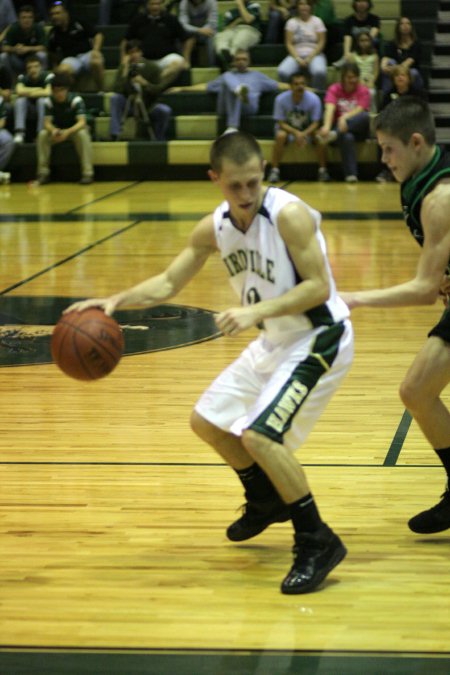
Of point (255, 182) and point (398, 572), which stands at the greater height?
point (255, 182)

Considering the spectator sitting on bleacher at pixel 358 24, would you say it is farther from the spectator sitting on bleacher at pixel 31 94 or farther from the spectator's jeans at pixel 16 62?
the spectator's jeans at pixel 16 62

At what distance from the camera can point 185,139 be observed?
15.8 metres

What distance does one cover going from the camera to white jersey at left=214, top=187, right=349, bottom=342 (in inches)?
150

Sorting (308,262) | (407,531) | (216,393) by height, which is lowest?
(407,531)

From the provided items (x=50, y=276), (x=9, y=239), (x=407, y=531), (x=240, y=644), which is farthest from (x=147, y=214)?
(x=240, y=644)

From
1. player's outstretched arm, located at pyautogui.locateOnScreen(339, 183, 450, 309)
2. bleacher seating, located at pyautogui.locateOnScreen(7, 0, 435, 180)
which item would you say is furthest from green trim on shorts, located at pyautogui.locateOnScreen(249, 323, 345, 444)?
bleacher seating, located at pyautogui.locateOnScreen(7, 0, 435, 180)

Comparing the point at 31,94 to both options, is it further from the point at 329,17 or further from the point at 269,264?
the point at 269,264

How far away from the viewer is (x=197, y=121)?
1566 centimetres

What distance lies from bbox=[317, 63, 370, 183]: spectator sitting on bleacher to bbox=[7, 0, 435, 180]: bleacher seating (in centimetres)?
37

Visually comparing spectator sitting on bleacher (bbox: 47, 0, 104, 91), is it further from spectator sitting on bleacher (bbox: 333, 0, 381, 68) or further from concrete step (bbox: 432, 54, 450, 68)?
concrete step (bbox: 432, 54, 450, 68)

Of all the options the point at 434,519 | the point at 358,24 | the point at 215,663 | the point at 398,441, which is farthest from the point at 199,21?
the point at 215,663

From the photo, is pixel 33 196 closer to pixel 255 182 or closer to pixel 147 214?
pixel 147 214

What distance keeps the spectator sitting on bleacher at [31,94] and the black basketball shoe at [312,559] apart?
12.2 m

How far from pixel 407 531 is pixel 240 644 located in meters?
1.11
